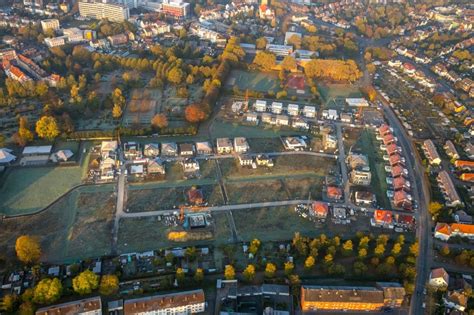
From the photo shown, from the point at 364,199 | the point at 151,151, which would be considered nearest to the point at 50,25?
the point at 151,151

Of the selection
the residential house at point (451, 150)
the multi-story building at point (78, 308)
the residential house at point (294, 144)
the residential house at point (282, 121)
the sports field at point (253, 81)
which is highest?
the residential house at point (451, 150)

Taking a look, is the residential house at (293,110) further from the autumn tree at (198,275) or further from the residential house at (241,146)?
the autumn tree at (198,275)

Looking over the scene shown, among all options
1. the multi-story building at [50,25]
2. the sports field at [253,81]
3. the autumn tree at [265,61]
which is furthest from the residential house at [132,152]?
the multi-story building at [50,25]

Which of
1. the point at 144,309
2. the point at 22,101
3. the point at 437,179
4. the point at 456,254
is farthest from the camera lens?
the point at 22,101

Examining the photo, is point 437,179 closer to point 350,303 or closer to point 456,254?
point 456,254

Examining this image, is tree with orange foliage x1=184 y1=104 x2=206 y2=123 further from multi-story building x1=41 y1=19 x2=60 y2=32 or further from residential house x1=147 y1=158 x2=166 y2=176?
multi-story building x1=41 y1=19 x2=60 y2=32

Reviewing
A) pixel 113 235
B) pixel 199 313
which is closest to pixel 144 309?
pixel 199 313

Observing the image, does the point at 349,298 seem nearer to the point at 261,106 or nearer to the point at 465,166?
the point at 465,166
